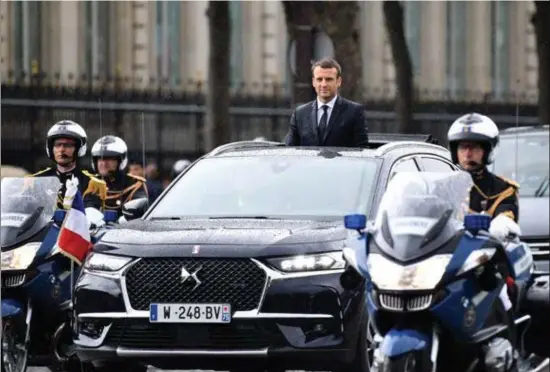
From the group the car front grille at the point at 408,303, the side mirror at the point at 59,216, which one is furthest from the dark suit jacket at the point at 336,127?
the car front grille at the point at 408,303

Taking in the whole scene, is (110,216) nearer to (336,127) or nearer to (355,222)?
(336,127)

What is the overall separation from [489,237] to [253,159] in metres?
3.16

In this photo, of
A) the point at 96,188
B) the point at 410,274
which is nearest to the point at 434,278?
the point at 410,274

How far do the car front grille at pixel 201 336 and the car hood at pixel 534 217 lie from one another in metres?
5.12

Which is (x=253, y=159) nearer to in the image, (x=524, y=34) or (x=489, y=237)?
(x=489, y=237)

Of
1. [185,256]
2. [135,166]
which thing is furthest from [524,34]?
[185,256]

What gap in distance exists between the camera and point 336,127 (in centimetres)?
1409

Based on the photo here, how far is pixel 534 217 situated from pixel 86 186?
4239 millimetres

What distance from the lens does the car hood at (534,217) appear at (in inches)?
641

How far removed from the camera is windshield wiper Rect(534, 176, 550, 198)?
56.0 ft

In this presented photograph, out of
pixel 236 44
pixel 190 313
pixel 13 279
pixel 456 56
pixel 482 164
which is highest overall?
pixel 236 44

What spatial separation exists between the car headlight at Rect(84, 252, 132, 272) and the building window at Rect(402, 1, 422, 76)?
11.1 m

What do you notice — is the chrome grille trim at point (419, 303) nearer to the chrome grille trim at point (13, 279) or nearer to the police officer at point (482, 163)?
the police officer at point (482, 163)

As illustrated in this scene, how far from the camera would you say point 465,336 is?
33.4 ft
